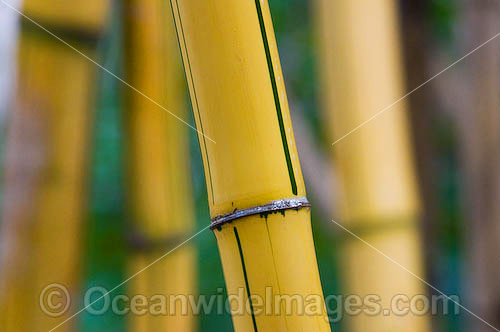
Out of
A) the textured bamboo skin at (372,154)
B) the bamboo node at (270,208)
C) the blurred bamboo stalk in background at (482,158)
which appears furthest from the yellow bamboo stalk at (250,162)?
the blurred bamboo stalk in background at (482,158)

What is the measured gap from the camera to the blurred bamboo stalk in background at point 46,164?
0.68 metres

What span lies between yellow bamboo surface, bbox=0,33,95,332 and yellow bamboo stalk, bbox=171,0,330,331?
28 centimetres

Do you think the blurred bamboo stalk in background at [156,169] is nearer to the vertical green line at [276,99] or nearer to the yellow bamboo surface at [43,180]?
the yellow bamboo surface at [43,180]

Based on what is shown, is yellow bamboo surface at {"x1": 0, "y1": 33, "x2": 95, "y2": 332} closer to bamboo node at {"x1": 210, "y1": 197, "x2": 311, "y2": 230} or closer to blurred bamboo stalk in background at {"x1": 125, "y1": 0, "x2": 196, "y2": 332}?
blurred bamboo stalk in background at {"x1": 125, "y1": 0, "x2": 196, "y2": 332}

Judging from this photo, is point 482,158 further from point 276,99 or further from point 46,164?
point 46,164

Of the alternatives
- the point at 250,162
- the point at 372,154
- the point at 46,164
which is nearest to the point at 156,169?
the point at 46,164

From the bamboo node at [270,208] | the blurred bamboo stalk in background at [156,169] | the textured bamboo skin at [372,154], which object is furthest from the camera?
the blurred bamboo stalk in background at [156,169]

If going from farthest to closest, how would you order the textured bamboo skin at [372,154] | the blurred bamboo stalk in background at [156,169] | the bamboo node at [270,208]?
the blurred bamboo stalk in background at [156,169] < the textured bamboo skin at [372,154] < the bamboo node at [270,208]

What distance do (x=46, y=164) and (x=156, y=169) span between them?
196mm

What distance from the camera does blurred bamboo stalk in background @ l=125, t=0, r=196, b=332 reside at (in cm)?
83

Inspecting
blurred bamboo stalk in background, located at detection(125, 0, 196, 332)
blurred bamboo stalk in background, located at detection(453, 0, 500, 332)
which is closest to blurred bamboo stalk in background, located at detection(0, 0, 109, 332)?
blurred bamboo stalk in background, located at detection(125, 0, 196, 332)

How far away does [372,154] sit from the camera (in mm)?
643

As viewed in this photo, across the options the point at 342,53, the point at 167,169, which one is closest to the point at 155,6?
the point at 167,169

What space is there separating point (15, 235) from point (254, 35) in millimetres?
381
